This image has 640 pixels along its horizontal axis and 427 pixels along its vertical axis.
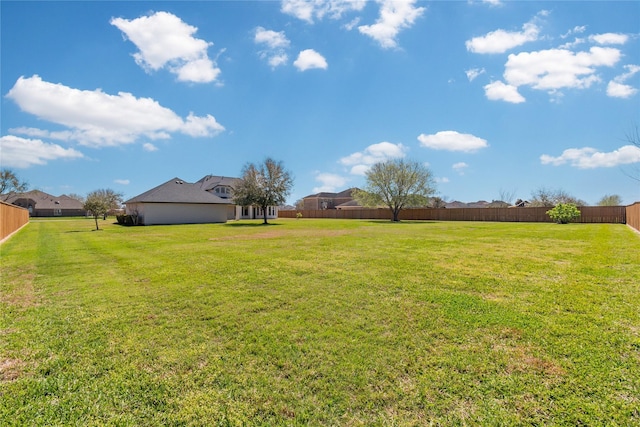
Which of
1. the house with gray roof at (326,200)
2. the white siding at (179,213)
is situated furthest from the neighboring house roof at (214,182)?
the house with gray roof at (326,200)

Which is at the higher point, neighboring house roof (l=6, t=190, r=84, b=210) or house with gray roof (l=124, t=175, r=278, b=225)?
neighboring house roof (l=6, t=190, r=84, b=210)

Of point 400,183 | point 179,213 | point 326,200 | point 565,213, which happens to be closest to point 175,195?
point 179,213

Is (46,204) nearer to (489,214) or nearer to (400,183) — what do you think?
(400,183)

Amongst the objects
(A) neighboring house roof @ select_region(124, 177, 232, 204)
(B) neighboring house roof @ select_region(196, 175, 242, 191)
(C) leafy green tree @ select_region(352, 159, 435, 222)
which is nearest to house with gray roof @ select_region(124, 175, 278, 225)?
(A) neighboring house roof @ select_region(124, 177, 232, 204)

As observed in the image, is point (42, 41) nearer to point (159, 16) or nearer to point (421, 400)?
point (159, 16)

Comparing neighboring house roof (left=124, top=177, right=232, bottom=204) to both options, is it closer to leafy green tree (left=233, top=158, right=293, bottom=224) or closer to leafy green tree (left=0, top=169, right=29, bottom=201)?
leafy green tree (left=233, top=158, right=293, bottom=224)

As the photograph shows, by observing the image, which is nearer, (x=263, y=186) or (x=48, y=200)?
(x=263, y=186)

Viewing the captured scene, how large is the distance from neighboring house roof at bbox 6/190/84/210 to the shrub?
78.3 meters

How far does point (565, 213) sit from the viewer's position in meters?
28.5

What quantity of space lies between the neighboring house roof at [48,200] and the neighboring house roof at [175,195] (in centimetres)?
4266

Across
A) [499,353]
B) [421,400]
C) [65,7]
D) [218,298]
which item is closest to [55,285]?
[218,298]

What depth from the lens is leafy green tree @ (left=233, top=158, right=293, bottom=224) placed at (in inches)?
1144

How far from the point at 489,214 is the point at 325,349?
38.7 metres

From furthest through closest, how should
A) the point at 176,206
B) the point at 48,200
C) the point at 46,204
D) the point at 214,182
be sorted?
the point at 48,200
the point at 46,204
the point at 214,182
the point at 176,206
